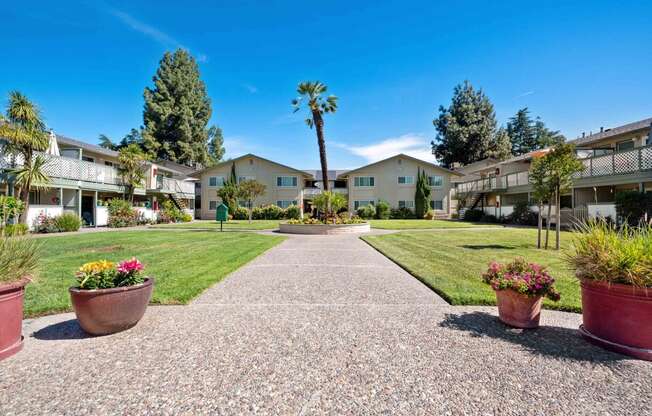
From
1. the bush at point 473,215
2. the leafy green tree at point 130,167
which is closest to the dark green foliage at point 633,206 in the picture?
the bush at point 473,215

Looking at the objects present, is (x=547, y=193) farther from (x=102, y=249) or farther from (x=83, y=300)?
(x=102, y=249)

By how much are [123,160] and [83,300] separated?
88.4ft

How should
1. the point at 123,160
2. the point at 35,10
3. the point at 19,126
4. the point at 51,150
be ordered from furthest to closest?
the point at 123,160 < the point at 51,150 < the point at 19,126 < the point at 35,10

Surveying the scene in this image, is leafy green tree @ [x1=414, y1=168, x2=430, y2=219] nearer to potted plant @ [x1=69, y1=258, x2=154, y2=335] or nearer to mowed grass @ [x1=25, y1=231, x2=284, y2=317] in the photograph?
mowed grass @ [x1=25, y1=231, x2=284, y2=317]

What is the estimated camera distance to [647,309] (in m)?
3.15

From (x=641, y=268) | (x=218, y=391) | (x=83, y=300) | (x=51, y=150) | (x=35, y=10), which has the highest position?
(x=35, y=10)

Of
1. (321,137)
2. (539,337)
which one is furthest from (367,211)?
(539,337)

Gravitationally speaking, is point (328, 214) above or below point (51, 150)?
below

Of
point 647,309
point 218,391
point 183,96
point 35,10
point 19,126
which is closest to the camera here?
point 218,391

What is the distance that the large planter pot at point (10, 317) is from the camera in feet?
10.3

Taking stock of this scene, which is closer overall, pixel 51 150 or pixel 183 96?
pixel 51 150

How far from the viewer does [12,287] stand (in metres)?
3.18

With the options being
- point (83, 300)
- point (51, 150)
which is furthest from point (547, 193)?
point (51, 150)

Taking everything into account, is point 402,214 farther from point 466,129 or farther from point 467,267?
point 467,267
